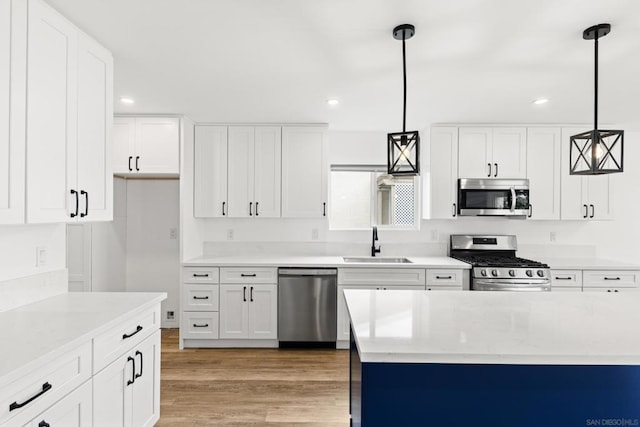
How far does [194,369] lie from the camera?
3174 millimetres

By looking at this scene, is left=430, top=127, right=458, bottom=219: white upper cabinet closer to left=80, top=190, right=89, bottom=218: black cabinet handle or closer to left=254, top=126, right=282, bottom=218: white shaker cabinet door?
left=254, top=126, right=282, bottom=218: white shaker cabinet door

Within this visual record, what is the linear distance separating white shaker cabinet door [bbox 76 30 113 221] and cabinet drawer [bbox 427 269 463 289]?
9.51 feet

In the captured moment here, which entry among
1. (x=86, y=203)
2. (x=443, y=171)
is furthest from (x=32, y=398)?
(x=443, y=171)

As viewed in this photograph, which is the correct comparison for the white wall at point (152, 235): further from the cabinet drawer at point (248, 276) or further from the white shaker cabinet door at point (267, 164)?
the white shaker cabinet door at point (267, 164)

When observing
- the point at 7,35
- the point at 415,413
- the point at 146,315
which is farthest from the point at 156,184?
the point at 415,413

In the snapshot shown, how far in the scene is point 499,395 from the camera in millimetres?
1322

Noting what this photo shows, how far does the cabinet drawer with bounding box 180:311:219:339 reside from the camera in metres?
3.63

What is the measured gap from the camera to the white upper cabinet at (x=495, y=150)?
12.8 feet

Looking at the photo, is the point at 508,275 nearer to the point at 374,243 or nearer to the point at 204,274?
the point at 374,243

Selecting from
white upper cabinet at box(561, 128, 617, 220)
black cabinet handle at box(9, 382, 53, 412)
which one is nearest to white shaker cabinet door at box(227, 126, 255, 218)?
black cabinet handle at box(9, 382, 53, 412)

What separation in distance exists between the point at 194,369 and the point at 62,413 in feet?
6.14

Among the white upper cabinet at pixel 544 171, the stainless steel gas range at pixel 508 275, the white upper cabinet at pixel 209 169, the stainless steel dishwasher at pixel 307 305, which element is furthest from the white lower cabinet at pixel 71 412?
the white upper cabinet at pixel 544 171

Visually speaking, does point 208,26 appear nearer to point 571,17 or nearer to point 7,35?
point 7,35

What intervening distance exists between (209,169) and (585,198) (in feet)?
13.8
